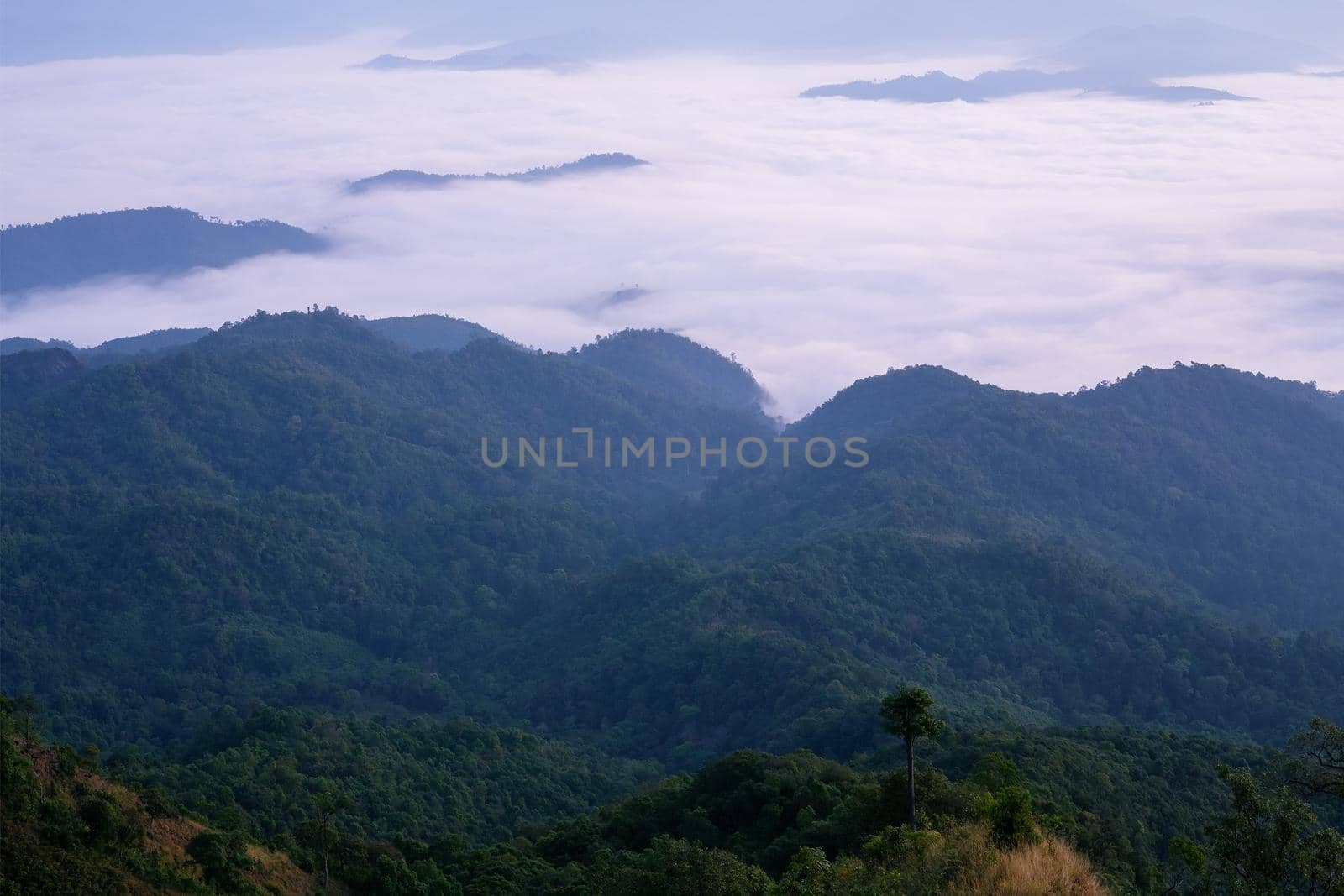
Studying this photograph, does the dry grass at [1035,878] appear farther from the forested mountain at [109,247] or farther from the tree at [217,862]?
the forested mountain at [109,247]

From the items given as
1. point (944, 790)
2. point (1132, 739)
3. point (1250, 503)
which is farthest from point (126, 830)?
point (1250, 503)

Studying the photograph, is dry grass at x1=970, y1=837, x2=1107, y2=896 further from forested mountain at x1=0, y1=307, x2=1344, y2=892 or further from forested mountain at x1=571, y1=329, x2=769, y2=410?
forested mountain at x1=571, y1=329, x2=769, y2=410

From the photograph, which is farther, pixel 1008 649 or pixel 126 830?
pixel 1008 649

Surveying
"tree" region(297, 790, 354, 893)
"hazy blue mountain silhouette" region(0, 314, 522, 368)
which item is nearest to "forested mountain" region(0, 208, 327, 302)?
"hazy blue mountain silhouette" region(0, 314, 522, 368)

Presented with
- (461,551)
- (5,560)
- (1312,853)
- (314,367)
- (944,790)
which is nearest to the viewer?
(1312,853)

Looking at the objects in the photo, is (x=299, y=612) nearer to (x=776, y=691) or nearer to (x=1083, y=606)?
(x=776, y=691)

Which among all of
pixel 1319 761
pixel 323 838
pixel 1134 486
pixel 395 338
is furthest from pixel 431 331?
pixel 1319 761

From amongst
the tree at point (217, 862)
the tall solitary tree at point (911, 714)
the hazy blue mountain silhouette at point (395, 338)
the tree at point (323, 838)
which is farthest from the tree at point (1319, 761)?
the hazy blue mountain silhouette at point (395, 338)
